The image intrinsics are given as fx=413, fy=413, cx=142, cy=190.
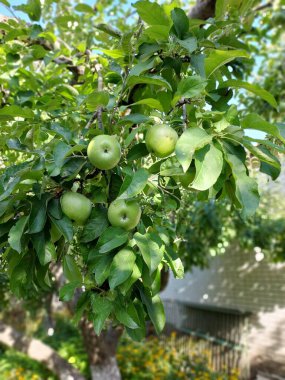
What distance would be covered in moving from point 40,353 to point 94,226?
5.10m

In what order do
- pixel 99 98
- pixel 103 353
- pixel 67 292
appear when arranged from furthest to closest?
pixel 103 353 → pixel 99 98 → pixel 67 292

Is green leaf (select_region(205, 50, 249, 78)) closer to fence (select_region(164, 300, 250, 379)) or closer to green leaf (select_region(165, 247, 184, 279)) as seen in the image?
green leaf (select_region(165, 247, 184, 279))

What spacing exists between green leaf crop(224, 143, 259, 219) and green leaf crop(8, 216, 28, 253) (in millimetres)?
551

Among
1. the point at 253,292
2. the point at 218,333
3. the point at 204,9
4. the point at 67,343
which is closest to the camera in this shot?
the point at 204,9

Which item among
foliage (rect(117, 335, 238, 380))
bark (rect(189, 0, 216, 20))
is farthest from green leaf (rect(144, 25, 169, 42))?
foliage (rect(117, 335, 238, 380))

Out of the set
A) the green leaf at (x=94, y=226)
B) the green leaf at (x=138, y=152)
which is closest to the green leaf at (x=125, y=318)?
the green leaf at (x=94, y=226)

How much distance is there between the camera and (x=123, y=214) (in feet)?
3.58

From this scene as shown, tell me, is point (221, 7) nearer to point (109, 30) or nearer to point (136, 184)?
point (109, 30)

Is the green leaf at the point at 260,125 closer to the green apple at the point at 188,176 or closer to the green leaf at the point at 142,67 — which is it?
the green apple at the point at 188,176

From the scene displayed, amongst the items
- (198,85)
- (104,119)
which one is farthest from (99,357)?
(198,85)

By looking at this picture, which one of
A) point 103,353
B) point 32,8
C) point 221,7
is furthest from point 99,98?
point 103,353

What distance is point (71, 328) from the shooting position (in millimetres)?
9812

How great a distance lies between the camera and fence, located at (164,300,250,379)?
23.9ft

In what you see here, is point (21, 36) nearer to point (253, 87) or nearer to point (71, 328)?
point (253, 87)
